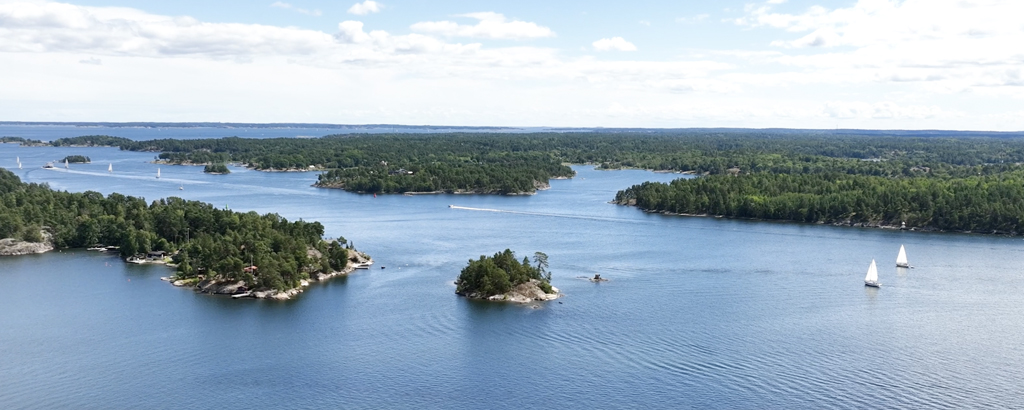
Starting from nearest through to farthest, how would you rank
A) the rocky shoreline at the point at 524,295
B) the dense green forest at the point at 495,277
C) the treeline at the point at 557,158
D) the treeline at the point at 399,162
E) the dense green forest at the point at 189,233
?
the rocky shoreline at the point at 524,295 < the dense green forest at the point at 495,277 < the dense green forest at the point at 189,233 < the treeline at the point at 399,162 < the treeline at the point at 557,158

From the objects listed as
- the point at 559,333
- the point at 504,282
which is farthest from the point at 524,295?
the point at 559,333

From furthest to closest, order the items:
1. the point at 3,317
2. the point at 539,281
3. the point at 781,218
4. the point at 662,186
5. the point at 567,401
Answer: the point at 662,186, the point at 781,218, the point at 539,281, the point at 3,317, the point at 567,401

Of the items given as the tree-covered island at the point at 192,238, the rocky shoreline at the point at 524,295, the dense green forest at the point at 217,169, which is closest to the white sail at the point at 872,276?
the rocky shoreline at the point at 524,295

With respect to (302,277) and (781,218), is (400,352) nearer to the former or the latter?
(302,277)

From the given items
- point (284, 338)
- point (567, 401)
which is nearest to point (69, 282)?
point (284, 338)

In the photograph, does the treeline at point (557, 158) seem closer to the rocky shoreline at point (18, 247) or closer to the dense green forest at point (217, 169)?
the dense green forest at point (217, 169)

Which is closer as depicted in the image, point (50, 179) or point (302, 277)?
point (302, 277)

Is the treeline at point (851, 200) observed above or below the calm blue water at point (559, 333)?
above

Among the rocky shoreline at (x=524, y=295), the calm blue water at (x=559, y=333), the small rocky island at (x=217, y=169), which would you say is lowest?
the calm blue water at (x=559, y=333)

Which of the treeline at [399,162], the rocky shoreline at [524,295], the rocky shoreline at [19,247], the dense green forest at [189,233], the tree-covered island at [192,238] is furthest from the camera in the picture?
the treeline at [399,162]
